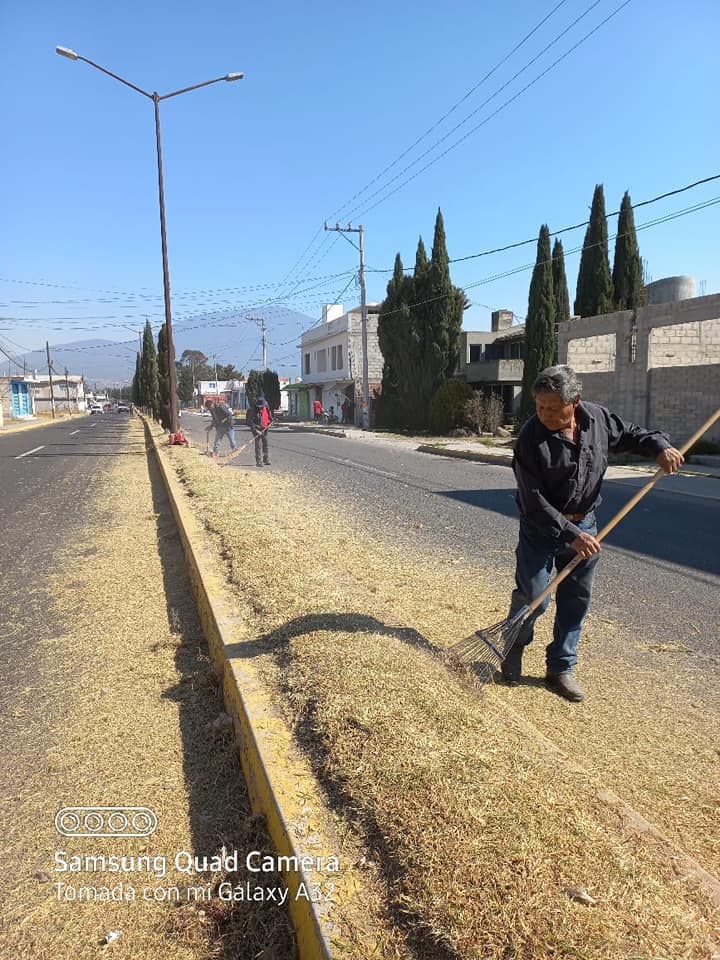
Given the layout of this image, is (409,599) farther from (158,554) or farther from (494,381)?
(494,381)

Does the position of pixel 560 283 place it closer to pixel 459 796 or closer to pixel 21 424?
pixel 459 796

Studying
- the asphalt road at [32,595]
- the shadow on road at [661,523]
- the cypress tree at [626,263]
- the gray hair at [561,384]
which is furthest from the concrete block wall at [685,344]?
the gray hair at [561,384]

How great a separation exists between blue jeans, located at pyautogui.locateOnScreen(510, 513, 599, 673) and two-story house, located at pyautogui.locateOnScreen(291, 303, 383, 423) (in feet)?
117

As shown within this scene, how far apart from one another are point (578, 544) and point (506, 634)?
626 mm

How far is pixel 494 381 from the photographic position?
3456 cm

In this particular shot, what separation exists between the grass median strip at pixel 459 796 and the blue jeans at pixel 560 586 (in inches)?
10.7

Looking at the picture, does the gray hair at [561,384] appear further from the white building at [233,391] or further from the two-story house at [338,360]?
the white building at [233,391]

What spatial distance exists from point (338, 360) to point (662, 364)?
3213 cm

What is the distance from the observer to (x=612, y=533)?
26.0 ft

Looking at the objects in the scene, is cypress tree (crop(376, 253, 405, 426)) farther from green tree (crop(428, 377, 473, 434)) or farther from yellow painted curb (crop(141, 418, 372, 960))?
yellow painted curb (crop(141, 418, 372, 960))

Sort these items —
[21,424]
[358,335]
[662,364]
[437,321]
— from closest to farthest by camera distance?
[662,364]
[437,321]
[358,335]
[21,424]

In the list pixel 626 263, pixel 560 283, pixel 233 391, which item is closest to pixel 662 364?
A: pixel 626 263

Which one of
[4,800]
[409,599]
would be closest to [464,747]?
[4,800]

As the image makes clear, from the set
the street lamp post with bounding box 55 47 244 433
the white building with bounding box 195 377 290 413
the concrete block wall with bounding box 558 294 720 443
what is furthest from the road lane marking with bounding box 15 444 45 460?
the white building with bounding box 195 377 290 413
